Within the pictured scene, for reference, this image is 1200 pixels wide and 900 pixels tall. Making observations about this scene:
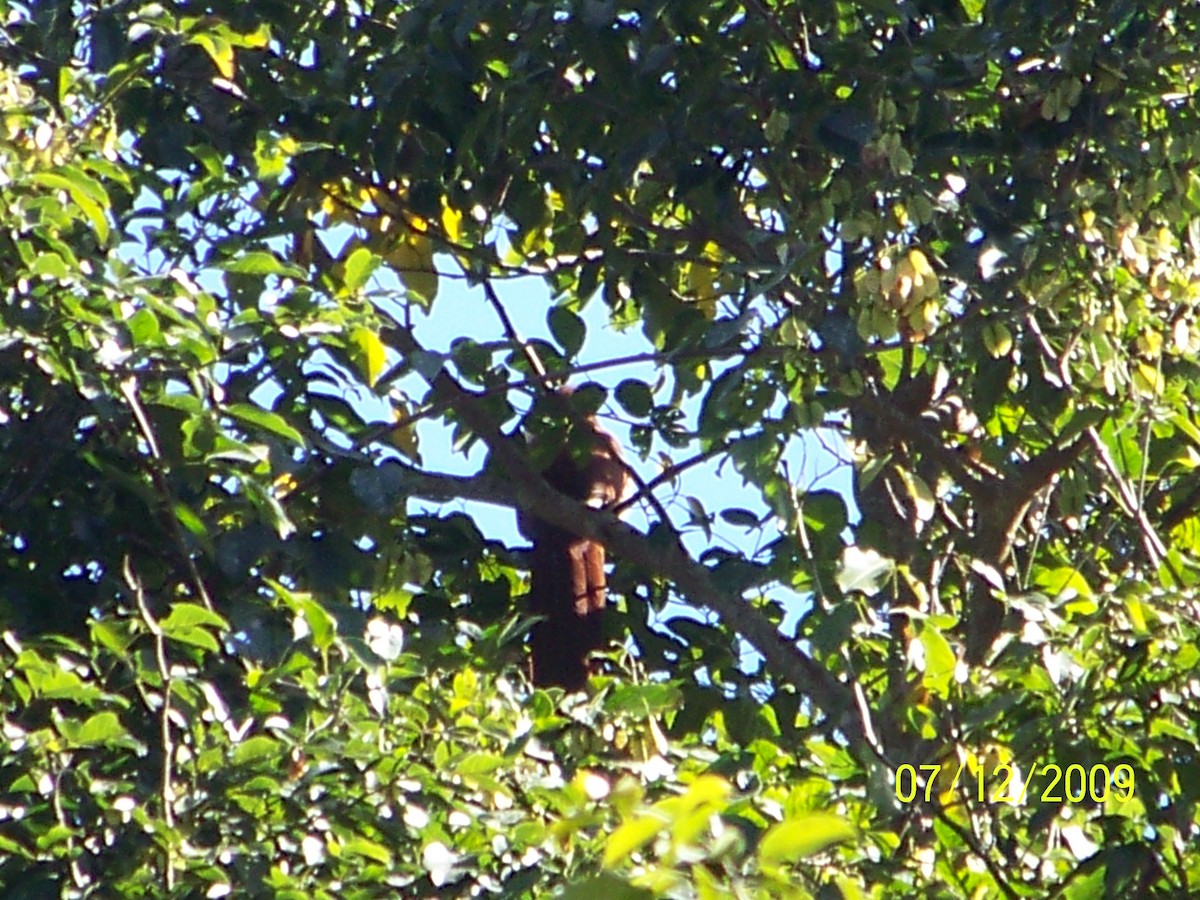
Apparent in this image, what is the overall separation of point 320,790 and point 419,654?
1.08ft

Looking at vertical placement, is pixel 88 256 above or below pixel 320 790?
above

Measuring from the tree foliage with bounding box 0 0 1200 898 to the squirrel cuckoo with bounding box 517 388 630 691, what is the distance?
0.06 meters

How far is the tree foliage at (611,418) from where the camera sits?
197 cm

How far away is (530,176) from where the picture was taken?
276cm

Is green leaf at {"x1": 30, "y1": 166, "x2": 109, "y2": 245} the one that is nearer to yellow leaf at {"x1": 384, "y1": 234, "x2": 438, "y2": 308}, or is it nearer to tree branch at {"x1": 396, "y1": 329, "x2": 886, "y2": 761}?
tree branch at {"x1": 396, "y1": 329, "x2": 886, "y2": 761}

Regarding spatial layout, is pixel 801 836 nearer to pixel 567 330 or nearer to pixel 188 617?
pixel 188 617

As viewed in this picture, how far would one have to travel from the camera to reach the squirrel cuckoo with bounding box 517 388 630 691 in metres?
2.80

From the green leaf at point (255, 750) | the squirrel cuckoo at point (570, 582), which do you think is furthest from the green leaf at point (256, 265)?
the squirrel cuckoo at point (570, 582)

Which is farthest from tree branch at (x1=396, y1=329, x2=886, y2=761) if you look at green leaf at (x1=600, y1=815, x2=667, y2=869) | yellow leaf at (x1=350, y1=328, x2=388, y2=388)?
green leaf at (x1=600, y1=815, x2=667, y2=869)

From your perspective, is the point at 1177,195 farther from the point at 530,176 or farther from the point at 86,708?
the point at 86,708

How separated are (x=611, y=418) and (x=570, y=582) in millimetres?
275

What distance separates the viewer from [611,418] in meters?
2.69

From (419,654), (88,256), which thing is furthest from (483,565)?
(88,256)

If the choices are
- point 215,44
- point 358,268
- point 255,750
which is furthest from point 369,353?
point 255,750
